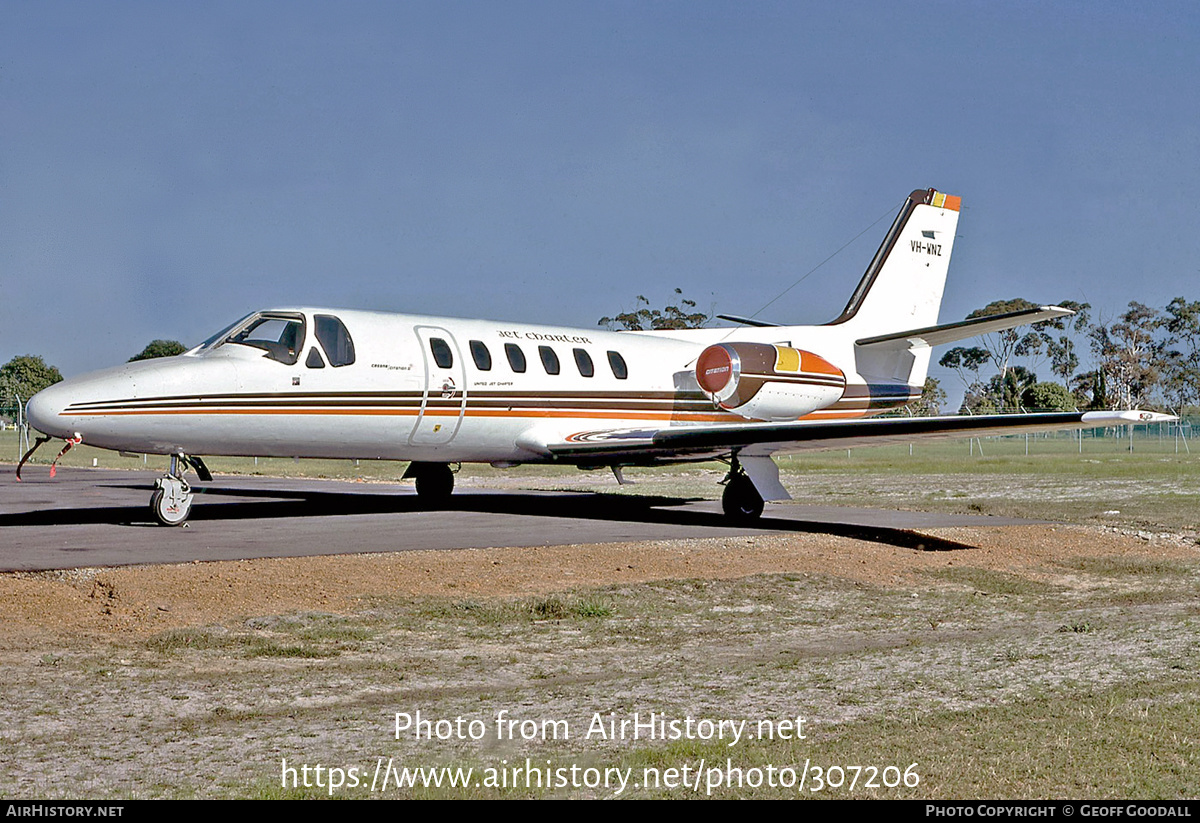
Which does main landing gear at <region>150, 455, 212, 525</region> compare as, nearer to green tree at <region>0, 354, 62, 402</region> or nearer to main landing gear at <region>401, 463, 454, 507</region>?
main landing gear at <region>401, 463, 454, 507</region>

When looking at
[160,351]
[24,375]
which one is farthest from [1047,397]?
[24,375]

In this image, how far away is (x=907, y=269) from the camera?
25250mm

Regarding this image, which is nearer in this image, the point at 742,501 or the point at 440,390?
the point at 440,390

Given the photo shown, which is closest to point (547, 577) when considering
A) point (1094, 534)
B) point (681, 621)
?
point (681, 621)

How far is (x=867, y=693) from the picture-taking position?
24.4 ft

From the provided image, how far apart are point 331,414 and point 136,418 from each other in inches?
110

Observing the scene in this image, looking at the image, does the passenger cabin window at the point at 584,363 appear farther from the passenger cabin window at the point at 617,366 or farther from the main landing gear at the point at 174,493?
the main landing gear at the point at 174,493

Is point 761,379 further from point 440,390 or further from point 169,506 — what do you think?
point 169,506

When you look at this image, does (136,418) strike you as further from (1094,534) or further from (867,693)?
(1094,534)

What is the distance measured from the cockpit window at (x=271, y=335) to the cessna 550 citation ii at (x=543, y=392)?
A: 0.08ft

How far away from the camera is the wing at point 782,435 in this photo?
51.1 feet

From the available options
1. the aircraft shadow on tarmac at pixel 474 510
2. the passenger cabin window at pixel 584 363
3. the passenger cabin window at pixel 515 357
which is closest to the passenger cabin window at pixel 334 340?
the passenger cabin window at pixel 515 357

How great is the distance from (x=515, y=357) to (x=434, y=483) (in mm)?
3694

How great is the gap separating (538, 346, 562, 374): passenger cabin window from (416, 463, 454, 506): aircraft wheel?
131 inches
